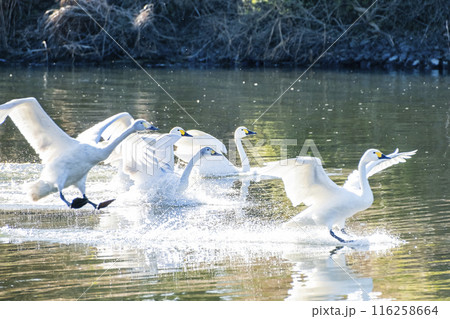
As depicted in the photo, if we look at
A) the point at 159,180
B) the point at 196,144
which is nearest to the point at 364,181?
the point at 159,180

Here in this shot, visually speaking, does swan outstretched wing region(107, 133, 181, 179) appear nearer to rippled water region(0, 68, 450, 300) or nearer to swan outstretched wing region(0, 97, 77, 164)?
rippled water region(0, 68, 450, 300)

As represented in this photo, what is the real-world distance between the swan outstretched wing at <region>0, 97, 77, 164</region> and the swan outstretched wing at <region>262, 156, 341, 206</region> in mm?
2663

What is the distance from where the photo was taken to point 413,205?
9945 mm

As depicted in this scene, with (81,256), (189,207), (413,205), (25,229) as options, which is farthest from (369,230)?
(25,229)

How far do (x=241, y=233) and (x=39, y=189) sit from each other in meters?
2.58

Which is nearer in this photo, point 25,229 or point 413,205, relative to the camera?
point 25,229

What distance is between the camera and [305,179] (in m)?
8.62

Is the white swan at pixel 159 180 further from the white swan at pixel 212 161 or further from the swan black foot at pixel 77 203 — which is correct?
the swan black foot at pixel 77 203

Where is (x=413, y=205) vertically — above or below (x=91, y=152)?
below

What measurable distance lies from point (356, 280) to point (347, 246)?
115 cm

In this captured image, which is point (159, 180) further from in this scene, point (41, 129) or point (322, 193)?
point (322, 193)
